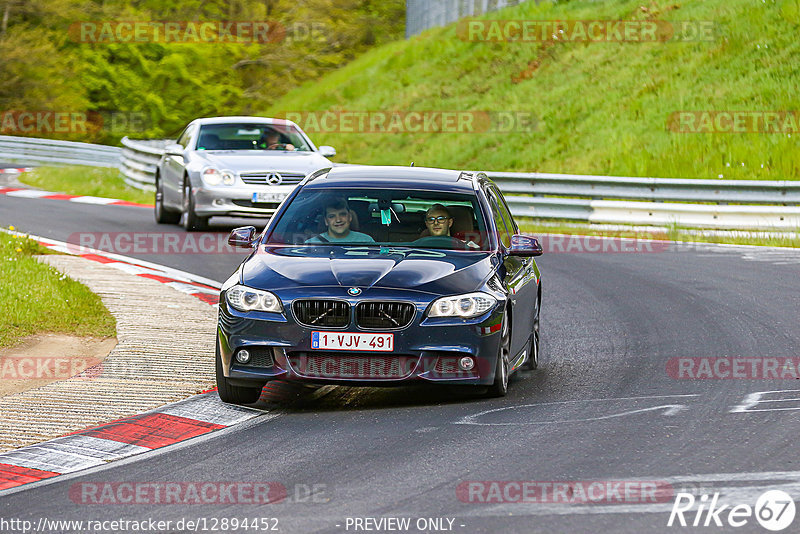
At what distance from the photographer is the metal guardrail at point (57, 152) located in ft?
115

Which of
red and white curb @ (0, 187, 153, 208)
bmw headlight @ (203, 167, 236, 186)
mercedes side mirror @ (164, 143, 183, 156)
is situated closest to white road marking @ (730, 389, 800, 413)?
bmw headlight @ (203, 167, 236, 186)

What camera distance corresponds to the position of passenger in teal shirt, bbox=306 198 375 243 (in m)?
9.07

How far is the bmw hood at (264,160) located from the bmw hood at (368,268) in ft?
31.2

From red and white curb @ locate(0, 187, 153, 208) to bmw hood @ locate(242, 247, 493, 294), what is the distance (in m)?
16.3

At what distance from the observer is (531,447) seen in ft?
23.0

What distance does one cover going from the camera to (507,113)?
34375mm

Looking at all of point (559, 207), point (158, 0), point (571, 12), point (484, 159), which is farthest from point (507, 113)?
point (158, 0)

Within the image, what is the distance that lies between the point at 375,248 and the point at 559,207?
1391cm

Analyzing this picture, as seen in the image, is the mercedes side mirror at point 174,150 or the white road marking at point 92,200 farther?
the white road marking at point 92,200

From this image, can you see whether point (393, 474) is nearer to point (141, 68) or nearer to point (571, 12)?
point (571, 12)

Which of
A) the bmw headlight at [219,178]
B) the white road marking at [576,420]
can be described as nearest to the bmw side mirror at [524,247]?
the white road marking at [576,420]

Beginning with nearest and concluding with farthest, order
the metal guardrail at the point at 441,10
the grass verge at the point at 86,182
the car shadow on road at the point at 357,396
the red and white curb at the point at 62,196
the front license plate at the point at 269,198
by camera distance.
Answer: the car shadow on road at the point at 357,396 → the front license plate at the point at 269,198 → the red and white curb at the point at 62,196 → the grass verge at the point at 86,182 → the metal guardrail at the point at 441,10

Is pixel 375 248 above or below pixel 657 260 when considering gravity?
above

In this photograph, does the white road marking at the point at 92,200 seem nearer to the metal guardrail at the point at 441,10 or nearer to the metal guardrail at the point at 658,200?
the metal guardrail at the point at 658,200
